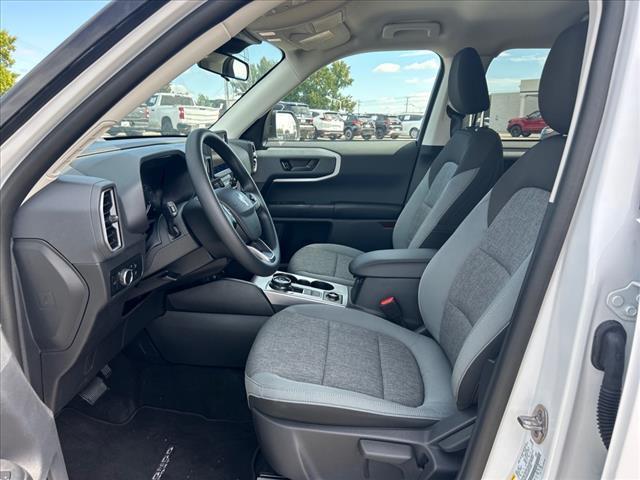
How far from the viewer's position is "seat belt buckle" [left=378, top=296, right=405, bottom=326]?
1831mm

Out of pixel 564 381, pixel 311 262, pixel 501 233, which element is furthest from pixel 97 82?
pixel 311 262

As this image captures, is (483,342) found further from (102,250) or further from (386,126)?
(386,126)

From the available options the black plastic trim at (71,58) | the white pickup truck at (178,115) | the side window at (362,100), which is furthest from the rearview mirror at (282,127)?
the black plastic trim at (71,58)

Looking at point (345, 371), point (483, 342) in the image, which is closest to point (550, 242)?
point (483, 342)

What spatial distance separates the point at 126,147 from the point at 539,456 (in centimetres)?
134

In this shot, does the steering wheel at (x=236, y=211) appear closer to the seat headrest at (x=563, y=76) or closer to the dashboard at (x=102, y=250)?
the dashboard at (x=102, y=250)

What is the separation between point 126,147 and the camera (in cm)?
153

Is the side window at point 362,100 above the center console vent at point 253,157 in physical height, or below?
→ above

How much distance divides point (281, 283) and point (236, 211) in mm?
498

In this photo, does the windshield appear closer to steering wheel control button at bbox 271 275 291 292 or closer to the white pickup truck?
the white pickup truck

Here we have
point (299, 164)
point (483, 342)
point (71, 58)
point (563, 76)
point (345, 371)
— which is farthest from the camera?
point (299, 164)

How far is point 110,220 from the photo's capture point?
1094 mm

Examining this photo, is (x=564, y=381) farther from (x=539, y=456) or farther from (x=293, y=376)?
(x=293, y=376)

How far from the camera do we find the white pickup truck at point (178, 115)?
1934 mm
